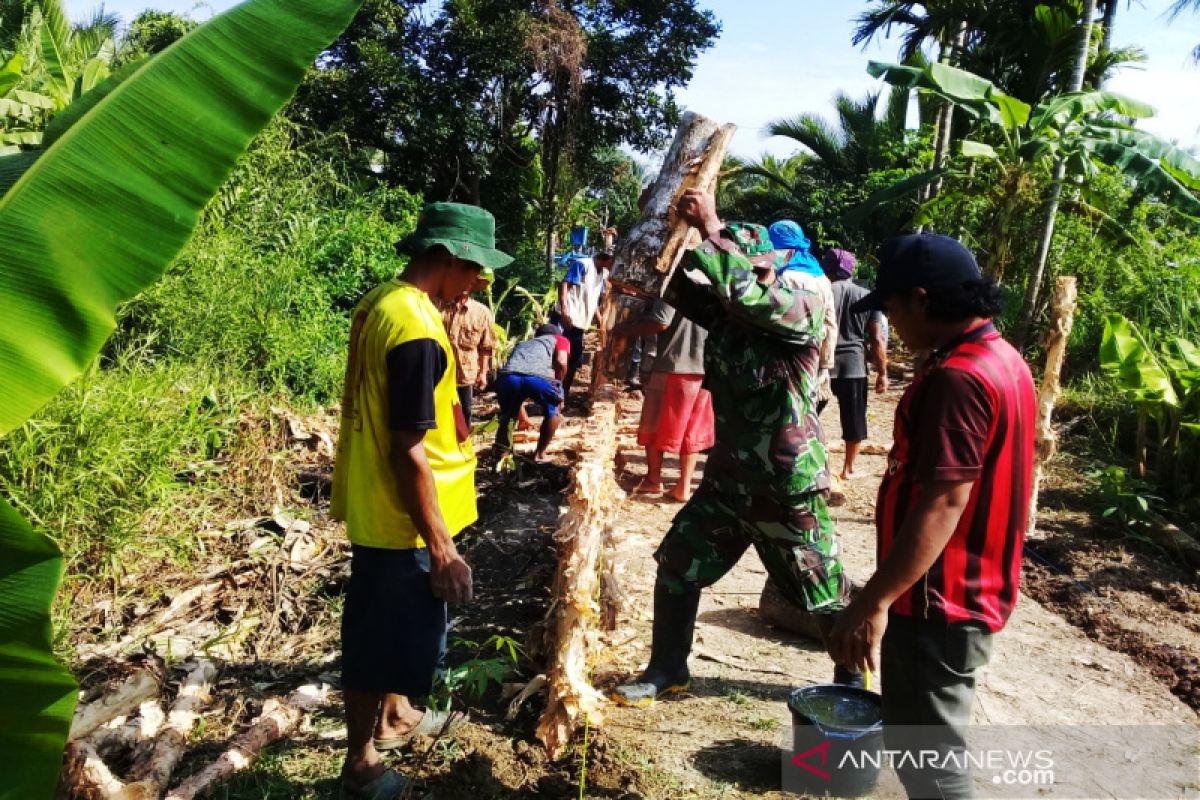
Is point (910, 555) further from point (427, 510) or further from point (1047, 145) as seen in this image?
point (1047, 145)

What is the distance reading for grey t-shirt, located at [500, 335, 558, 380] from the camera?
292 inches

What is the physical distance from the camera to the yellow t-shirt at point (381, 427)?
269cm

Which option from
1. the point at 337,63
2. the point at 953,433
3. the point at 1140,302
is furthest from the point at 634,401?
the point at 337,63

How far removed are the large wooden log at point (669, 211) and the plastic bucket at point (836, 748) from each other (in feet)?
5.64

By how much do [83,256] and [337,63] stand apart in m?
16.9

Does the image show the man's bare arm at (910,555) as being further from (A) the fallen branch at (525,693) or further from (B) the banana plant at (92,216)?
(B) the banana plant at (92,216)

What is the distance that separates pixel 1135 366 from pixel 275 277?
7.40 meters

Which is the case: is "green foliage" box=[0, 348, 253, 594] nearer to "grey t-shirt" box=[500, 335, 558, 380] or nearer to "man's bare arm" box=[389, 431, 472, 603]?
"man's bare arm" box=[389, 431, 472, 603]

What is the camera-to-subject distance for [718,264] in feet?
10.7

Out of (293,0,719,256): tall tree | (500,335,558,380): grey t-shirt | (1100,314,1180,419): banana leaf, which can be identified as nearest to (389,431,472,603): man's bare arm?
(500,335,558,380): grey t-shirt

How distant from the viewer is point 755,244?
11.4 ft

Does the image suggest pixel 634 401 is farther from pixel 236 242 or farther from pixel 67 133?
pixel 67 133

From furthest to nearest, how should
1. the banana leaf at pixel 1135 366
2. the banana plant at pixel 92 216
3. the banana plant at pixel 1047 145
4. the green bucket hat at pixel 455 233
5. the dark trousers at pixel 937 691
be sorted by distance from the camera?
the banana plant at pixel 1047 145, the banana leaf at pixel 1135 366, the green bucket hat at pixel 455 233, the dark trousers at pixel 937 691, the banana plant at pixel 92 216

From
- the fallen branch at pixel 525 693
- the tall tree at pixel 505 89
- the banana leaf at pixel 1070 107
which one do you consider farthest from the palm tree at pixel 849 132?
the fallen branch at pixel 525 693
